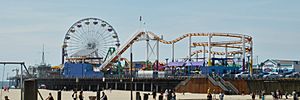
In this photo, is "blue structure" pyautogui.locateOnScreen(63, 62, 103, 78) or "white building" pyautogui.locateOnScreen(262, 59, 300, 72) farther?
"white building" pyautogui.locateOnScreen(262, 59, 300, 72)

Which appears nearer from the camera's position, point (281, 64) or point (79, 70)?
point (79, 70)

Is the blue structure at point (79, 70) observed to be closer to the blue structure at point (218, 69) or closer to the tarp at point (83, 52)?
the tarp at point (83, 52)

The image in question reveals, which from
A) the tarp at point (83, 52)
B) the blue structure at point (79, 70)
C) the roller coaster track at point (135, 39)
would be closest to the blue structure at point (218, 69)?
the roller coaster track at point (135, 39)

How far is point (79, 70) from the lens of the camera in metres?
96.5

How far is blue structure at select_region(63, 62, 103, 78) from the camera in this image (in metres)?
95.4

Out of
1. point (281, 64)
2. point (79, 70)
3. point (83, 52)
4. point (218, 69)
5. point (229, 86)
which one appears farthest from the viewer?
point (281, 64)

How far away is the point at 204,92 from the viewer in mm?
60312

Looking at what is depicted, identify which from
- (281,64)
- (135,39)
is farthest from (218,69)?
(281,64)

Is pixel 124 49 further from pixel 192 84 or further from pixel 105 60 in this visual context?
pixel 192 84

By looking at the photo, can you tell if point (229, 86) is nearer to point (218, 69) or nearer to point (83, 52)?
point (218, 69)

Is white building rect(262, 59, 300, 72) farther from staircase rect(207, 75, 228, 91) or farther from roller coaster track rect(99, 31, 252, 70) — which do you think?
staircase rect(207, 75, 228, 91)

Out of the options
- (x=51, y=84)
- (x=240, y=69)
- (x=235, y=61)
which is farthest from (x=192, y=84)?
(x=51, y=84)

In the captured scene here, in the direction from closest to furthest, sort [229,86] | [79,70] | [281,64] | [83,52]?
[229,86] → [79,70] → [83,52] → [281,64]

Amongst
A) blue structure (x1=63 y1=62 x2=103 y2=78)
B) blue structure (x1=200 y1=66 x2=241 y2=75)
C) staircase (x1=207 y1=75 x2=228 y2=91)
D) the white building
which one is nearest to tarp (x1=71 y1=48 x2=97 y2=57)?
blue structure (x1=63 y1=62 x2=103 y2=78)
